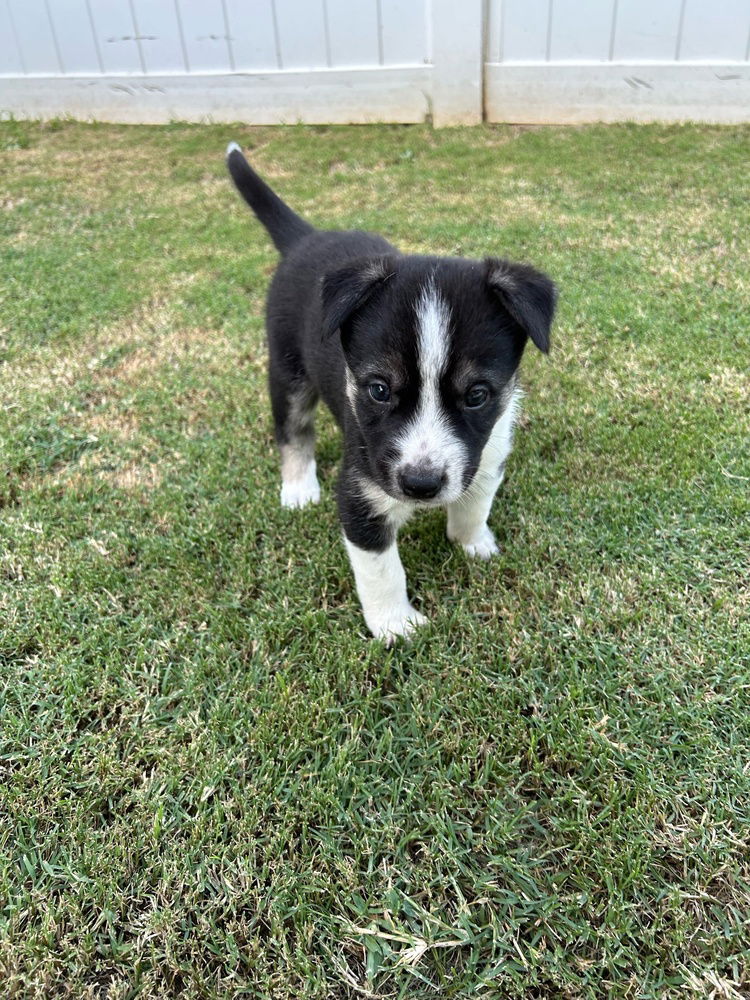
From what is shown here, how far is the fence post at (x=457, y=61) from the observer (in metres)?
7.59

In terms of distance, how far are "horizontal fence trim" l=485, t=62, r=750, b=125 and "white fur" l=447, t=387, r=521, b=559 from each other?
270 inches

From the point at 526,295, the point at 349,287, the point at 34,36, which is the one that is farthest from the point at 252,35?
the point at 526,295

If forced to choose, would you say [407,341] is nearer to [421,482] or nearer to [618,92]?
[421,482]

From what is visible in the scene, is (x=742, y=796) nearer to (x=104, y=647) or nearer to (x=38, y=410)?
(x=104, y=647)

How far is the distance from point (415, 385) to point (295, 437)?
4.05 ft

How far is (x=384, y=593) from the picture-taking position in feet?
7.87

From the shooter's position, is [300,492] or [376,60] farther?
[376,60]

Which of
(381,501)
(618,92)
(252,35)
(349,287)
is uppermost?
(252,35)

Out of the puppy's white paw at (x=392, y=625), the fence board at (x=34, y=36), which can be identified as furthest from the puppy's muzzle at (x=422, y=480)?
the fence board at (x=34, y=36)

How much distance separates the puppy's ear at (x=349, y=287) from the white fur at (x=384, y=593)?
74cm

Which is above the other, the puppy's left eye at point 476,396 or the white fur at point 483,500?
the puppy's left eye at point 476,396

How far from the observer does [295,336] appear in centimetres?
311

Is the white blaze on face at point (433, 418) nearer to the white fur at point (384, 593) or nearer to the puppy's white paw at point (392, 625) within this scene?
the white fur at point (384, 593)

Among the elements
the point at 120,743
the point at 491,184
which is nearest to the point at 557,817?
the point at 120,743
